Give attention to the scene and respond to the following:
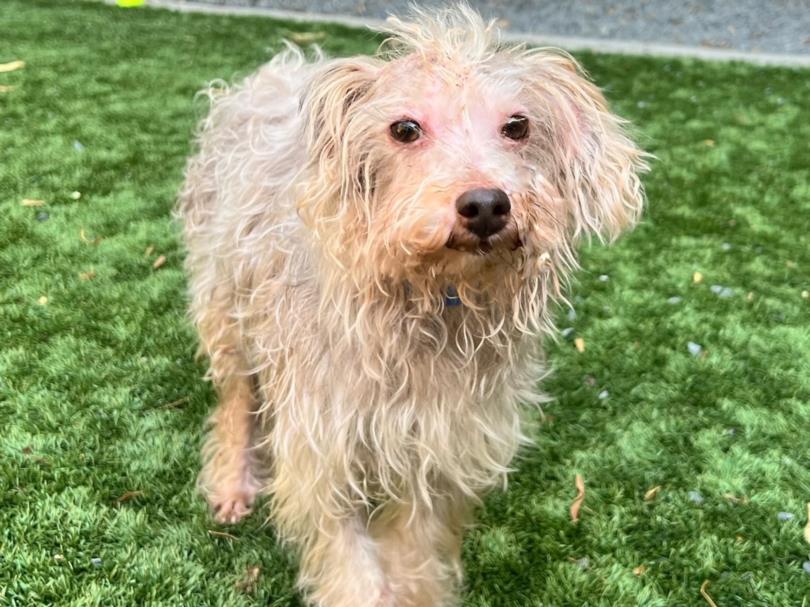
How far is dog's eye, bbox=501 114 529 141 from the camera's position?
187cm

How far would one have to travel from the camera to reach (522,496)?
300 cm

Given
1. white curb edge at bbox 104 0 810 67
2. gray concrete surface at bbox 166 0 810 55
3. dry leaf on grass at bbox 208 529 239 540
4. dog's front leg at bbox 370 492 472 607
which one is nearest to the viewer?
dog's front leg at bbox 370 492 472 607

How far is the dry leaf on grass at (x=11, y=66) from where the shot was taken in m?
6.64

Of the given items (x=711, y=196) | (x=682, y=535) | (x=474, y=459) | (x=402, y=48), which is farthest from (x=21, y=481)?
Answer: (x=711, y=196)

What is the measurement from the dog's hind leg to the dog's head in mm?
1104

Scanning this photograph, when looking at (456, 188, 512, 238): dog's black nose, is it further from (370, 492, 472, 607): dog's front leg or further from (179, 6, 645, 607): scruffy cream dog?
(370, 492, 472, 607): dog's front leg

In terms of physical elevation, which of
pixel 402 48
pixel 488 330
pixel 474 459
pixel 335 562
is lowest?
pixel 335 562

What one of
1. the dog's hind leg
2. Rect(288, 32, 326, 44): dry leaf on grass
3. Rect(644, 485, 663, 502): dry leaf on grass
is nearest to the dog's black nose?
the dog's hind leg

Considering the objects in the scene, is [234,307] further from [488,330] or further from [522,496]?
[522,496]

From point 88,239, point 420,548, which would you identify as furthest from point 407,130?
point 88,239

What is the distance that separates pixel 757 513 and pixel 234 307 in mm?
2157

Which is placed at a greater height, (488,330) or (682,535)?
(488,330)

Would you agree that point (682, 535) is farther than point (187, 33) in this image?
No

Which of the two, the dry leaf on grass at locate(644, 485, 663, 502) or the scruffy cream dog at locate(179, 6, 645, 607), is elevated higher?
the scruffy cream dog at locate(179, 6, 645, 607)
